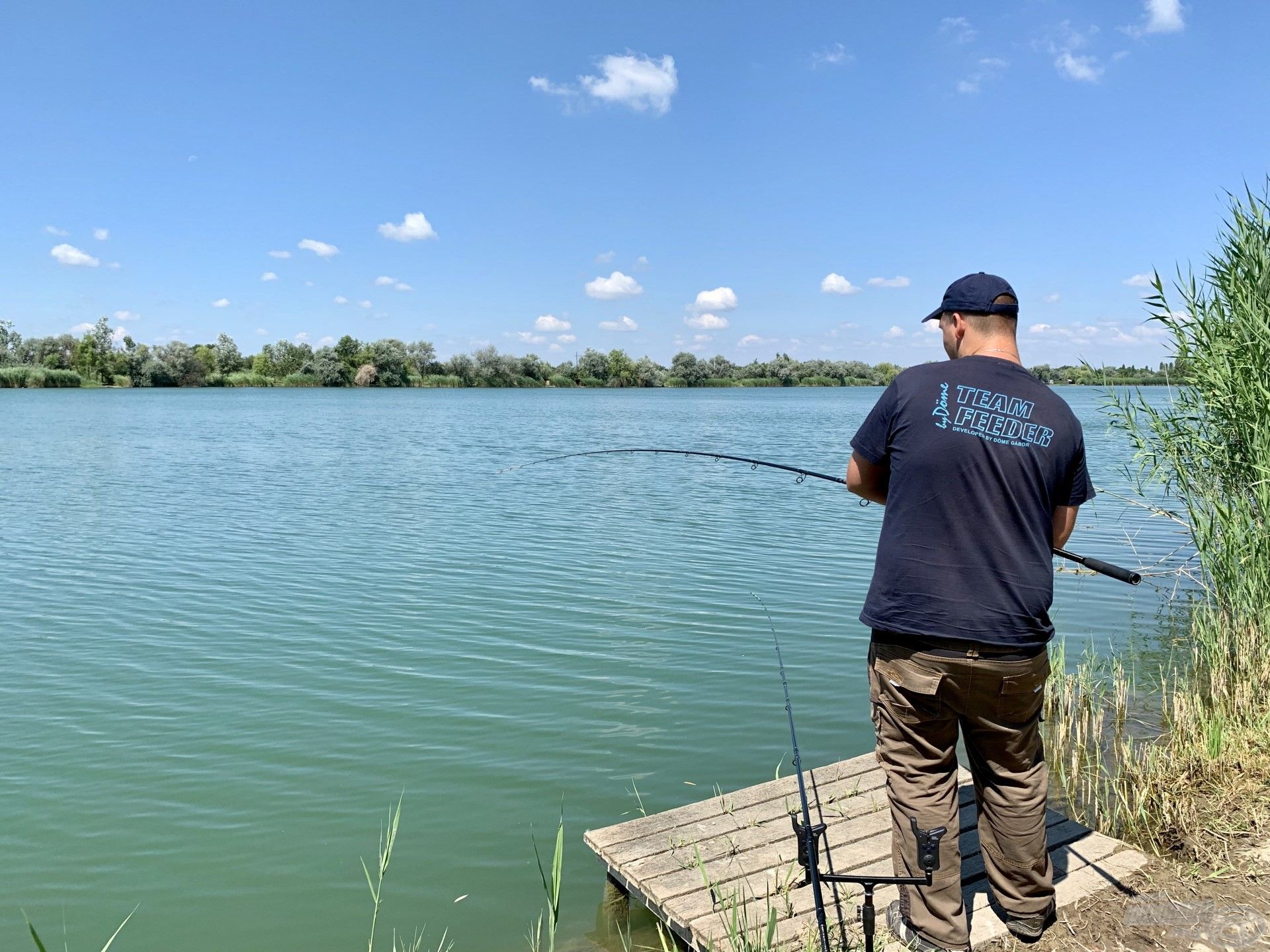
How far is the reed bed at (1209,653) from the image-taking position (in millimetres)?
4242

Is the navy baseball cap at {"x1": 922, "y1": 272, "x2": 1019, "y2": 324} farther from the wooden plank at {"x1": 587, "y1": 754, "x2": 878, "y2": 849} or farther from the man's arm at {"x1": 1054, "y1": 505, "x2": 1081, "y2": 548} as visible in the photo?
the wooden plank at {"x1": 587, "y1": 754, "x2": 878, "y2": 849}

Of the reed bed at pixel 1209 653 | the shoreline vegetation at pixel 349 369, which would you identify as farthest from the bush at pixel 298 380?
the reed bed at pixel 1209 653

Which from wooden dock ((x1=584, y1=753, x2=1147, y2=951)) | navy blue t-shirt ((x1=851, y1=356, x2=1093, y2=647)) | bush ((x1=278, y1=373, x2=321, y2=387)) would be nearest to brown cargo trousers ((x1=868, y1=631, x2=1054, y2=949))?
navy blue t-shirt ((x1=851, y1=356, x2=1093, y2=647))

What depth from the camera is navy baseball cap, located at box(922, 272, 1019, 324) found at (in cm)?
297

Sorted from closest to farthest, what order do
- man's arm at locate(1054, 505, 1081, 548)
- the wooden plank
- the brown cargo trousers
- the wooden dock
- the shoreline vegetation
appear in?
1. the brown cargo trousers
2. man's arm at locate(1054, 505, 1081, 548)
3. the wooden dock
4. the wooden plank
5. the shoreline vegetation

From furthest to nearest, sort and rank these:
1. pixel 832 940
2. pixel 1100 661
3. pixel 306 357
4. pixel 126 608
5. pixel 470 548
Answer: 1. pixel 306 357
2. pixel 470 548
3. pixel 126 608
4. pixel 1100 661
5. pixel 832 940

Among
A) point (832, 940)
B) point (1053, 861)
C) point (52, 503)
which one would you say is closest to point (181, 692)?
point (832, 940)

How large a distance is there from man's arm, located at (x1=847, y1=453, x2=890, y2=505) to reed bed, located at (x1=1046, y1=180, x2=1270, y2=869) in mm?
2180

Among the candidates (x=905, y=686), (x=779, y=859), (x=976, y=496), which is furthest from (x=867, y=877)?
(x=976, y=496)

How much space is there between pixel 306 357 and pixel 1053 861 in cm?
9095

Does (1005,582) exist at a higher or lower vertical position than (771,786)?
higher

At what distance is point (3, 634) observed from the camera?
26.6ft

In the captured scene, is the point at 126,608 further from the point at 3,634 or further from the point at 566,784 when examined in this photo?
the point at 566,784

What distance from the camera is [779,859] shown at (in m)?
3.79
